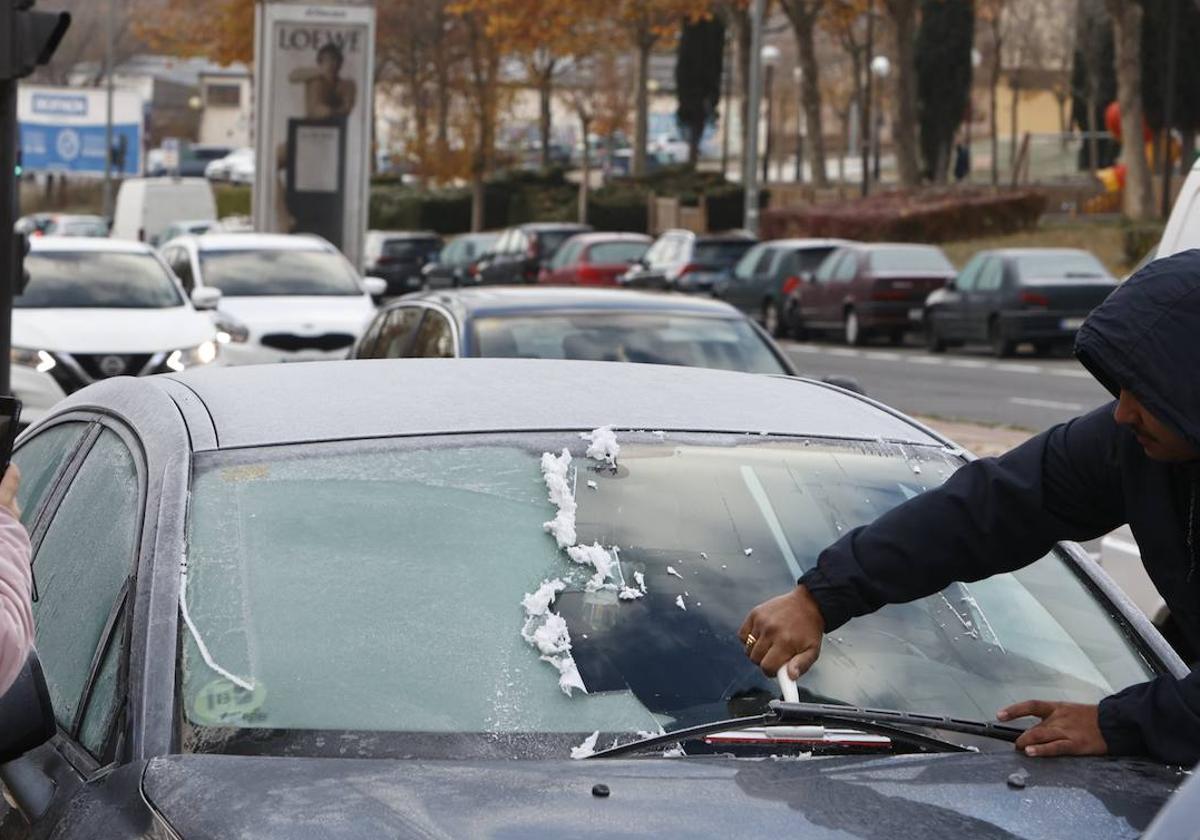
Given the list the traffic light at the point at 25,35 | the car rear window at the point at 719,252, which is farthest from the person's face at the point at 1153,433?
the car rear window at the point at 719,252

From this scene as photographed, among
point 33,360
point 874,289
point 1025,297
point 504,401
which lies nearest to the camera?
point 504,401

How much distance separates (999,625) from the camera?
394 centimetres

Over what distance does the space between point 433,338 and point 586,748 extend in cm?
794

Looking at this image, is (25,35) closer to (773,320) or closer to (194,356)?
(194,356)

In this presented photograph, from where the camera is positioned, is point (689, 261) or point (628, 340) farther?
point (689, 261)

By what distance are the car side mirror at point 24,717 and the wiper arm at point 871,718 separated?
108cm

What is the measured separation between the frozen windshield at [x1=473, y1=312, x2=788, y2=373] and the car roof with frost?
5.80 m

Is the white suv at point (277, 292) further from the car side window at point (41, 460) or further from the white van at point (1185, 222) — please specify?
the car side window at point (41, 460)

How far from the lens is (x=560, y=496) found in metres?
3.84

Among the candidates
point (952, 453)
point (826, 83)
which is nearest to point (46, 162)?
point (826, 83)

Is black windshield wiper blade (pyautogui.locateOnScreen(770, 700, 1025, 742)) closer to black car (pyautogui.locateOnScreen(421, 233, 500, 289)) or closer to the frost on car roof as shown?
the frost on car roof

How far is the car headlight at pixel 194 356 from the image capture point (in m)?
17.0

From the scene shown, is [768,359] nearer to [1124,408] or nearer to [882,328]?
[1124,408]

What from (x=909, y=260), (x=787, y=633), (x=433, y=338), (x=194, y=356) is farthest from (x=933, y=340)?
(x=787, y=633)
